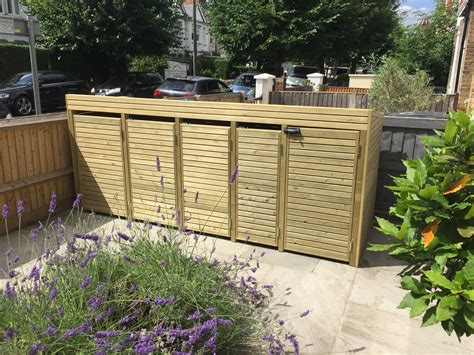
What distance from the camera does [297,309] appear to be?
3.38 meters

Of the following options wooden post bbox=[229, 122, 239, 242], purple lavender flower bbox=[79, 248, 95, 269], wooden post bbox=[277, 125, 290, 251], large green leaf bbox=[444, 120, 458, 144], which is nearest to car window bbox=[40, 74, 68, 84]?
wooden post bbox=[229, 122, 239, 242]

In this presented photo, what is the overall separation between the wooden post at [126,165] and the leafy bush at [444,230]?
12.1 feet

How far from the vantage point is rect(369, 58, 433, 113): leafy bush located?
796 centimetres

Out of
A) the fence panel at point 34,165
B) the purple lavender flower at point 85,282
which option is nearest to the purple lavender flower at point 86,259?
the purple lavender flower at point 85,282

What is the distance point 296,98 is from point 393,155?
5756 mm

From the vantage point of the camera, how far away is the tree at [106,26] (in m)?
18.1

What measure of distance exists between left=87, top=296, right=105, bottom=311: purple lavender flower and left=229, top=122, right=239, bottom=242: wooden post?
2310 mm

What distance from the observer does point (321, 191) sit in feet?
13.4

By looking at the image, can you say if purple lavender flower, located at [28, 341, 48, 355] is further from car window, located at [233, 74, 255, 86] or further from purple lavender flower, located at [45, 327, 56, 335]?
car window, located at [233, 74, 255, 86]

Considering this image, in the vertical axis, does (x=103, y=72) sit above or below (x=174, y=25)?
below

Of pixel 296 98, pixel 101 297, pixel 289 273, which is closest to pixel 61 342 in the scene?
pixel 101 297

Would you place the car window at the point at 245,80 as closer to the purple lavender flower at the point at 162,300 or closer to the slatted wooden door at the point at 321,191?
the slatted wooden door at the point at 321,191

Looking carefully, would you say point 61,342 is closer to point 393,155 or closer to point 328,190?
point 328,190

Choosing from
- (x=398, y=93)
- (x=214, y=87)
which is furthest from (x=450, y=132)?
(x=214, y=87)
